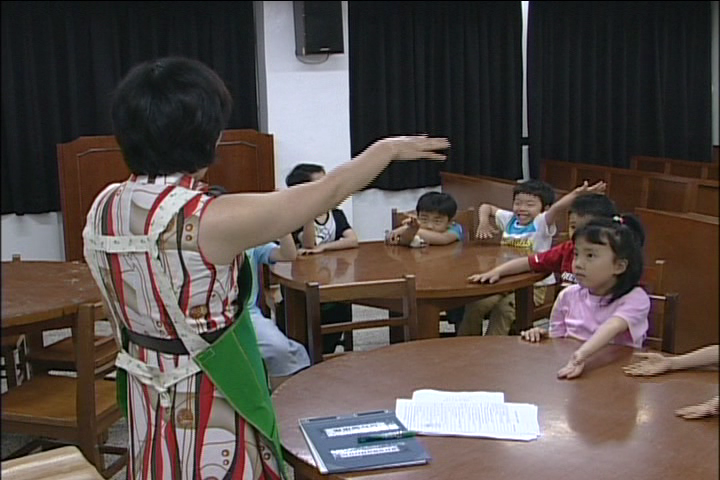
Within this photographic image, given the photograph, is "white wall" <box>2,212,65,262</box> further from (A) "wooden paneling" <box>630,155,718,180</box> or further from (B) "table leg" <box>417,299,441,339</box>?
(A) "wooden paneling" <box>630,155,718,180</box>

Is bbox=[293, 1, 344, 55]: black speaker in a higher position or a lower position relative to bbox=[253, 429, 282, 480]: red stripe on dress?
higher

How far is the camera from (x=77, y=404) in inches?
104

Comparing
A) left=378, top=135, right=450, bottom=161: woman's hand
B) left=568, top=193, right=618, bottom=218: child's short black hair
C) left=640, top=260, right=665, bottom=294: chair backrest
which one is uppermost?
left=378, top=135, right=450, bottom=161: woman's hand

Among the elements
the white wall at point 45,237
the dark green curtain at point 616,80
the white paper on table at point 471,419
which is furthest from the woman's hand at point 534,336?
the dark green curtain at point 616,80

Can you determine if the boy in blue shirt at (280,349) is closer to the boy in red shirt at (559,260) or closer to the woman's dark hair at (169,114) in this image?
the boy in red shirt at (559,260)

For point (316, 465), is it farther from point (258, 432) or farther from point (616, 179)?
point (616, 179)

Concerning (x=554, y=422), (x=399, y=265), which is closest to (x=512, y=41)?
(x=399, y=265)

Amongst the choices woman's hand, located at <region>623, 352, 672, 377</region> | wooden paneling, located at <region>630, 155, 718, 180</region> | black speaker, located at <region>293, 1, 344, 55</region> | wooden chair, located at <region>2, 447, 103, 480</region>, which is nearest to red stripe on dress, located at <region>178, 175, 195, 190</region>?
wooden chair, located at <region>2, 447, 103, 480</region>

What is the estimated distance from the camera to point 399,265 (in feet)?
11.7

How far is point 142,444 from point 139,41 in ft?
16.2

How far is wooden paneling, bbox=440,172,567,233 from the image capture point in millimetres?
5154

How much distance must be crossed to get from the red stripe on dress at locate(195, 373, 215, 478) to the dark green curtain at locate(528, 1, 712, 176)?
6.09 meters

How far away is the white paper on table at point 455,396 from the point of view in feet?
6.23

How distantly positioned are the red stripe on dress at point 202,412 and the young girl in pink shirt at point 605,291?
1.10 metres
